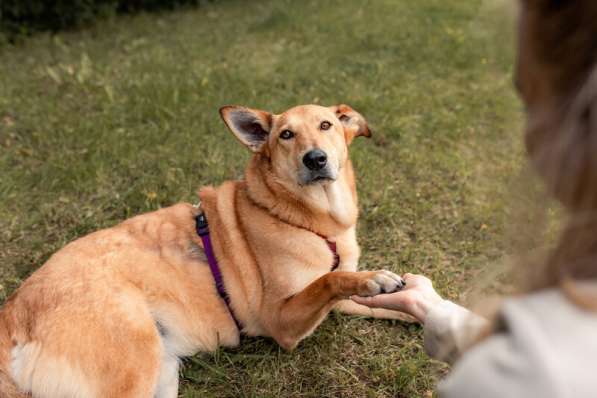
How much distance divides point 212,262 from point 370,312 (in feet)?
3.46

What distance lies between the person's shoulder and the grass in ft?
2.44

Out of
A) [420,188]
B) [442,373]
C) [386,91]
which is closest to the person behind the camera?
[442,373]

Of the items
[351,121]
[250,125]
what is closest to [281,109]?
[351,121]

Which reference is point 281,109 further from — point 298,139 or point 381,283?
point 381,283

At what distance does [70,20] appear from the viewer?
7.82 meters

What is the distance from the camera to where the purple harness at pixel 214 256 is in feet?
9.50

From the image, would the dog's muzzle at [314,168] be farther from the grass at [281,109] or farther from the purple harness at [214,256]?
the grass at [281,109]

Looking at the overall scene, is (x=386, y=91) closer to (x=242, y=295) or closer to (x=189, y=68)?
(x=189, y=68)

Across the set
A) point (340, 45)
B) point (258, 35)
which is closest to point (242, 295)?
point (340, 45)

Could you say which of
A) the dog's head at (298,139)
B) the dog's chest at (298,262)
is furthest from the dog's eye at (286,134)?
the dog's chest at (298,262)

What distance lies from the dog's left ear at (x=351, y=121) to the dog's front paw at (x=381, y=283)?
1.28m

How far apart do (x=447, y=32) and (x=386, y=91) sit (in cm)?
199

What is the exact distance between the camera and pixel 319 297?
2664mm

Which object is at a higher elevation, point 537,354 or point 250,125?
point 537,354
